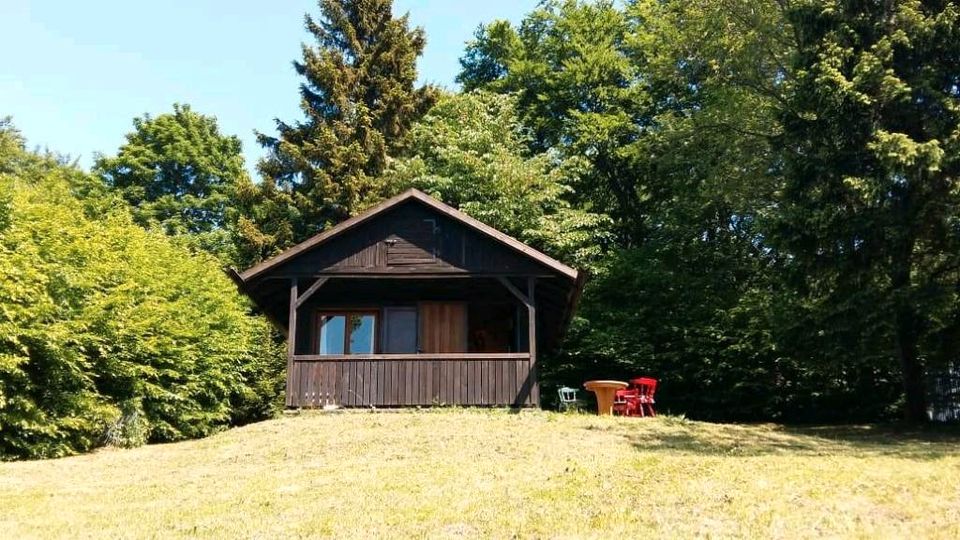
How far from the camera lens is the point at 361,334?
18.9 meters

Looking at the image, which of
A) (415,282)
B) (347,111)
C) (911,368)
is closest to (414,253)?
(415,282)

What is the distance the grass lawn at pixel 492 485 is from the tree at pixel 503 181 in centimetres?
1186

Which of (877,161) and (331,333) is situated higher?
(877,161)

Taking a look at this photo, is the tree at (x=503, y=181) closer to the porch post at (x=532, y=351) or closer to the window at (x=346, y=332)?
the window at (x=346, y=332)

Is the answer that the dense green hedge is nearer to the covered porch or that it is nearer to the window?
the covered porch

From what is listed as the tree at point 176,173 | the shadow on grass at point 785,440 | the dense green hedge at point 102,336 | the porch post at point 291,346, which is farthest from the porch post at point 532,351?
the tree at point 176,173

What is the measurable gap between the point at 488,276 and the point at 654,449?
6.19 meters

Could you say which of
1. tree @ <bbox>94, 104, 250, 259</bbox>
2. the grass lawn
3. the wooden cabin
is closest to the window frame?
the wooden cabin

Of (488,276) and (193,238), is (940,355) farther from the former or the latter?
(193,238)

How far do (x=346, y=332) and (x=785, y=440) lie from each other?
10.5m

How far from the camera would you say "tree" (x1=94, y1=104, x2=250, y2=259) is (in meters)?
37.7

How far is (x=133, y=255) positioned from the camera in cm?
1772

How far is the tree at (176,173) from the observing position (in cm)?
3772

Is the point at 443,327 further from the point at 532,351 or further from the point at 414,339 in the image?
the point at 532,351
